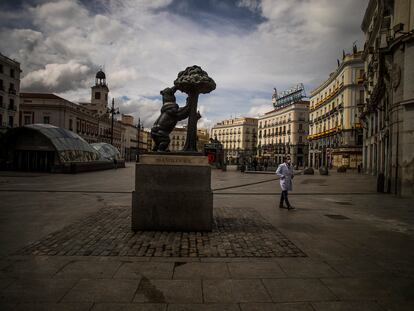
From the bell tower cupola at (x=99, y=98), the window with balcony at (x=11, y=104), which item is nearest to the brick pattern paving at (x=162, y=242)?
the window with balcony at (x=11, y=104)

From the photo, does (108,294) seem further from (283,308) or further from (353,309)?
(353,309)

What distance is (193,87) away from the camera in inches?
302

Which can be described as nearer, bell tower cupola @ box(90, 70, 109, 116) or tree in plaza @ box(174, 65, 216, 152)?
tree in plaza @ box(174, 65, 216, 152)

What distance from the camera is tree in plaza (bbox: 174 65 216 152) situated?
24.6 ft

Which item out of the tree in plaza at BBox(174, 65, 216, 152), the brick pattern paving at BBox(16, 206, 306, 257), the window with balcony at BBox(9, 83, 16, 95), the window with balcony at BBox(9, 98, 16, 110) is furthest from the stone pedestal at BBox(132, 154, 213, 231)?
the window with balcony at BBox(9, 83, 16, 95)

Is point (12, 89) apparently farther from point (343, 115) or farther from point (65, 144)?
point (343, 115)

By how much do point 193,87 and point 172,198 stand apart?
295 centimetres

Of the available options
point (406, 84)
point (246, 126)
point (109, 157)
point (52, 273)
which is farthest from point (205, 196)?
point (246, 126)

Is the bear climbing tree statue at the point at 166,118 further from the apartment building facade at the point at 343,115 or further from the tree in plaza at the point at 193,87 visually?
the apartment building facade at the point at 343,115

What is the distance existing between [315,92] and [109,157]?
156 feet

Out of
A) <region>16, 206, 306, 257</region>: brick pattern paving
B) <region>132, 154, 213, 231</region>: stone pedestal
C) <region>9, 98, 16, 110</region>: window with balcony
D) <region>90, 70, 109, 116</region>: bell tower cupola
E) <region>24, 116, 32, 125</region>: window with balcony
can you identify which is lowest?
<region>16, 206, 306, 257</region>: brick pattern paving

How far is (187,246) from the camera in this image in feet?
18.4

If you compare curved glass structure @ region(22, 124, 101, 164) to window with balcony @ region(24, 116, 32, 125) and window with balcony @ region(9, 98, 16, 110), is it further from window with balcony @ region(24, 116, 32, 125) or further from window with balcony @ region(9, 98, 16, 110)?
window with balcony @ region(24, 116, 32, 125)

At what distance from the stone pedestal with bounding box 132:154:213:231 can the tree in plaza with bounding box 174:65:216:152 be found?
85 centimetres
